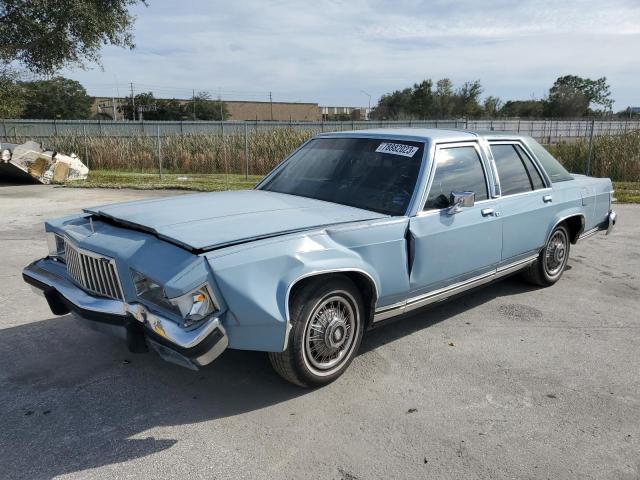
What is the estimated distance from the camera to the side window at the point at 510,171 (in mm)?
4957

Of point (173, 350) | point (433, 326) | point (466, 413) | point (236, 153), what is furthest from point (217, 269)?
point (236, 153)

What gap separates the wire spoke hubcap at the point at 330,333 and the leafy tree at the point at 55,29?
22154 millimetres

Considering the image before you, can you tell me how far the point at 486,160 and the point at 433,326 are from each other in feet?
5.14

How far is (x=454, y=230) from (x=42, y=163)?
49.3 ft

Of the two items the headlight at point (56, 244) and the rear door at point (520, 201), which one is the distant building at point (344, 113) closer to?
the rear door at point (520, 201)

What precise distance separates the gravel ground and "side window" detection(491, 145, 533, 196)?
3.99 feet

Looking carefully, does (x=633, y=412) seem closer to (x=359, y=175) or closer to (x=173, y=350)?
(x=359, y=175)

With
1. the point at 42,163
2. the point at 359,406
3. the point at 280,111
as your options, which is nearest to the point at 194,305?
the point at 359,406

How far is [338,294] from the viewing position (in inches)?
137

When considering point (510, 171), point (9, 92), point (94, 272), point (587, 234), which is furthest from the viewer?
point (9, 92)

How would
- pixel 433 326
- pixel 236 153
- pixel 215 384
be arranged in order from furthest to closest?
pixel 236 153 < pixel 433 326 < pixel 215 384

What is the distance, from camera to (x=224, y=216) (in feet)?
11.8

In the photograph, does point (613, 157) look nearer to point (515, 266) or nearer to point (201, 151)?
point (515, 266)

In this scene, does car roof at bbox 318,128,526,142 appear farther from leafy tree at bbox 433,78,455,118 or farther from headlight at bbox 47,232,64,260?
leafy tree at bbox 433,78,455,118
